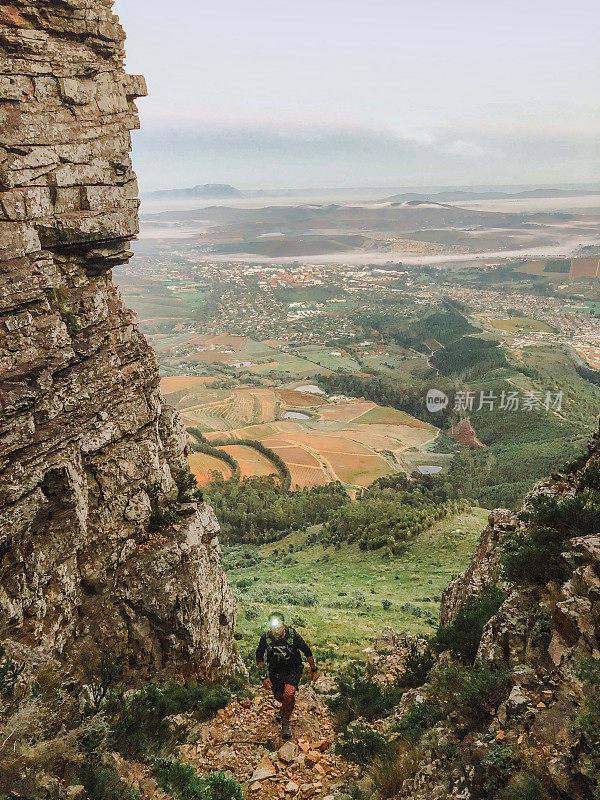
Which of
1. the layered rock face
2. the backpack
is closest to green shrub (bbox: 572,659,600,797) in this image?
the backpack

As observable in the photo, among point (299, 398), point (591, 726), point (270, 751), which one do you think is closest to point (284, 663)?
point (270, 751)

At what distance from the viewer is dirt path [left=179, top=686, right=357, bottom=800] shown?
730 cm

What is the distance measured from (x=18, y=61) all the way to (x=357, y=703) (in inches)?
487

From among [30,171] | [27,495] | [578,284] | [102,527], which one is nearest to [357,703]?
[102,527]

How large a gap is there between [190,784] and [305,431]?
70.5 meters

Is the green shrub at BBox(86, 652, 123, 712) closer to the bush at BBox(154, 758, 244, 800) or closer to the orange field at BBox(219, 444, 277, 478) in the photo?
the bush at BBox(154, 758, 244, 800)

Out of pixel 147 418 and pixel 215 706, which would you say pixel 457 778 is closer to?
pixel 215 706

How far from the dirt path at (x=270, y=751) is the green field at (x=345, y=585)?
3.42 meters

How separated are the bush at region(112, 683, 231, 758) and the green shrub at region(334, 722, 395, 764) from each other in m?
2.40

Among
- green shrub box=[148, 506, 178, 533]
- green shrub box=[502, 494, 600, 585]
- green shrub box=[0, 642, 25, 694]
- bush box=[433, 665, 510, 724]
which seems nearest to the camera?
green shrub box=[0, 642, 25, 694]

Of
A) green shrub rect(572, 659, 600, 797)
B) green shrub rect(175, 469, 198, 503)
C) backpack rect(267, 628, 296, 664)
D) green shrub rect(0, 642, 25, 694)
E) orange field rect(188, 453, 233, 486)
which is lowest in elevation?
orange field rect(188, 453, 233, 486)

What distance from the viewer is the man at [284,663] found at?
833 centimetres

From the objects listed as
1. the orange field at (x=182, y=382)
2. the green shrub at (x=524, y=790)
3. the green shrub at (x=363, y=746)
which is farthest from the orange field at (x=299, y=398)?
the green shrub at (x=524, y=790)

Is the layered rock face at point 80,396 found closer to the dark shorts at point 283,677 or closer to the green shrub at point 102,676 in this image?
the green shrub at point 102,676
